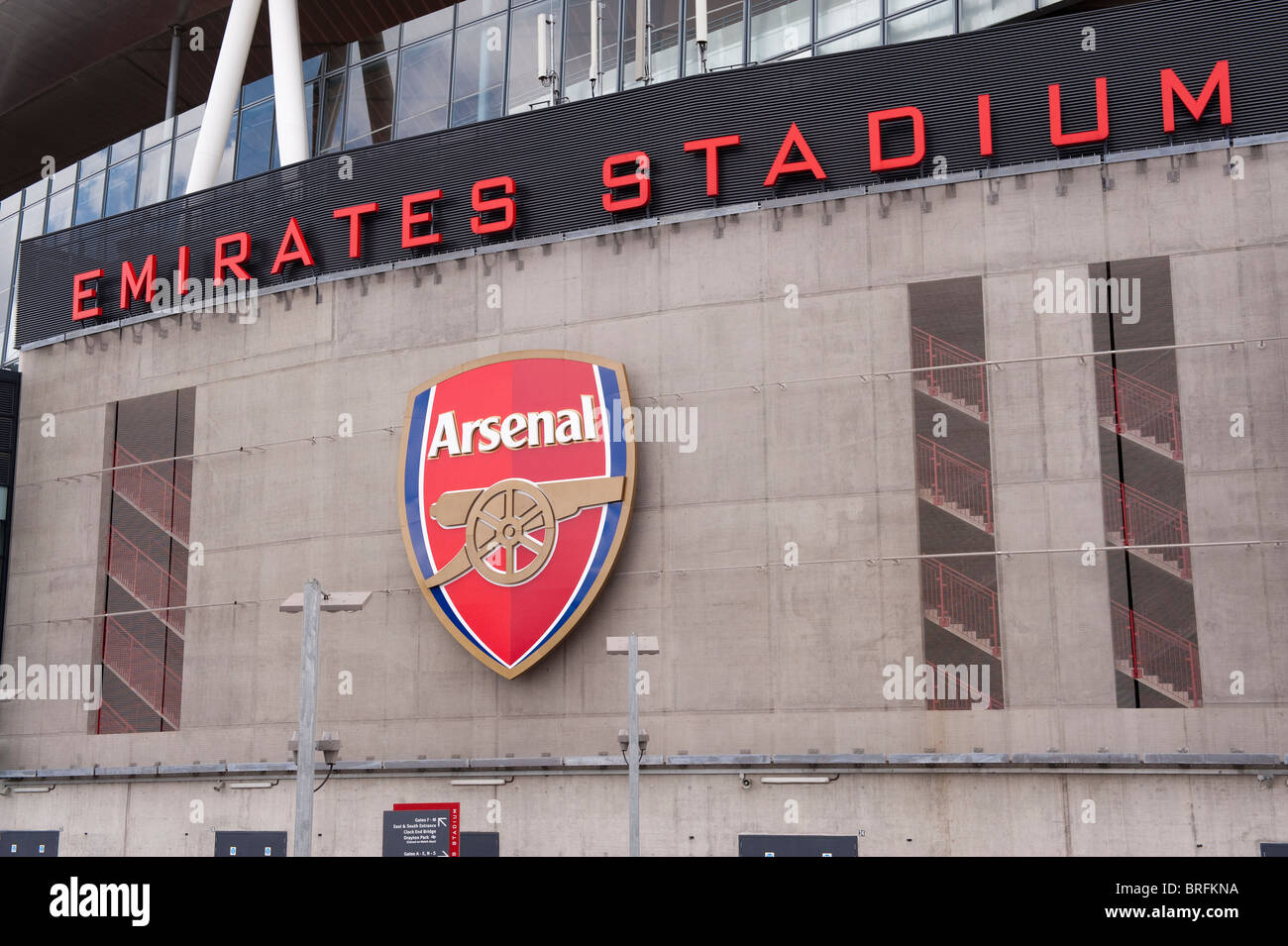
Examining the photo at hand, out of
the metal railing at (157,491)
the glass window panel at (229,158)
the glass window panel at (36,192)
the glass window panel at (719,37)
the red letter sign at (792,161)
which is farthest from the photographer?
the glass window panel at (36,192)

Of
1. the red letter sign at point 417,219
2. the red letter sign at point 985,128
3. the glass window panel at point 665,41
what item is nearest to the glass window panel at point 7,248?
the red letter sign at point 417,219

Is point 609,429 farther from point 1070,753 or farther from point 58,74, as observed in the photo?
point 58,74

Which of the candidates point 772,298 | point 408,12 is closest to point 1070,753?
point 772,298

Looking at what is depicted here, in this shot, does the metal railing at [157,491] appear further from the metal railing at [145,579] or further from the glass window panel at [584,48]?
the glass window panel at [584,48]

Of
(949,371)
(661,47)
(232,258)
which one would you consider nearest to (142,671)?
(232,258)

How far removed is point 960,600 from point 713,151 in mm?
11368

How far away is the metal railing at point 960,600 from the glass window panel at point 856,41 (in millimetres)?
15577

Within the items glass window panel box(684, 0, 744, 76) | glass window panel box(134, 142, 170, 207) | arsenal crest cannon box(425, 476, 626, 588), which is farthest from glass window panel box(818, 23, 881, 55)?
glass window panel box(134, 142, 170, 207)

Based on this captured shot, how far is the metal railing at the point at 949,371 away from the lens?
28.7m

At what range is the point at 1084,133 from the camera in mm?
28844

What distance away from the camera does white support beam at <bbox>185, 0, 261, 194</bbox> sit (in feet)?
135

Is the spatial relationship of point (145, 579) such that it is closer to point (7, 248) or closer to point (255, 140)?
point (255, 140)

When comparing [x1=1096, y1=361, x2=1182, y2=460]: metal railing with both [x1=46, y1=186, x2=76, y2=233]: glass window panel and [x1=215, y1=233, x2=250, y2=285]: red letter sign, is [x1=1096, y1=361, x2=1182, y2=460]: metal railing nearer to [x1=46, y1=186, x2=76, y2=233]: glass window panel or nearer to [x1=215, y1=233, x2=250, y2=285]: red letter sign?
[x1=215, y1=233, x2=250, y2=285]: red letter sign

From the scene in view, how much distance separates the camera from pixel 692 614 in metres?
30.0
